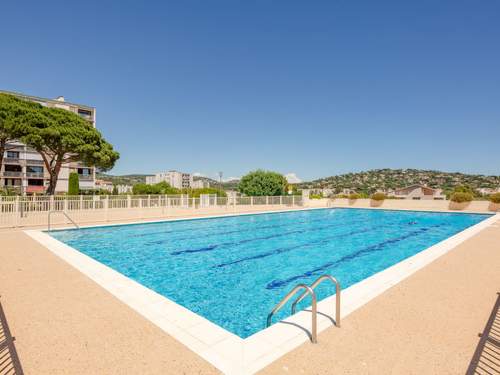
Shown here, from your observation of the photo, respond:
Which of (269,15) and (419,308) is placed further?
(269,15)

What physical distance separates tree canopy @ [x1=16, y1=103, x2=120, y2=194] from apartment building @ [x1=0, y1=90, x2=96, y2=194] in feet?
62.5

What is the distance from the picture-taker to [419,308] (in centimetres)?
377

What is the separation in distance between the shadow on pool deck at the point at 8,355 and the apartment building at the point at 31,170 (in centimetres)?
4428

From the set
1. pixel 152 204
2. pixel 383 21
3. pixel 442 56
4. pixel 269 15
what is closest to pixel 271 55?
pixel 269 15

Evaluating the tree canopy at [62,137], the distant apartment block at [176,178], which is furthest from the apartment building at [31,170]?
the distant apartment block at [176,178]

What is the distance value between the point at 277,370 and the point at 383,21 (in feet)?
75.4

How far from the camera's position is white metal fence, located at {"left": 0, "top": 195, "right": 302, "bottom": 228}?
490 inches

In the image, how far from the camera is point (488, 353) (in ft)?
8.48

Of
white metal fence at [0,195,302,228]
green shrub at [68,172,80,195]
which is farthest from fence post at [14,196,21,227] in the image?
green shrub at [68,172,80,195]

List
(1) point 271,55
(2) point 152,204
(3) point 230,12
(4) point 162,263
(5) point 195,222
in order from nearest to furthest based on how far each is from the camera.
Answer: (4) point 162,263, (5) point 195,222, (2) point 152,204, (3) point 230,12, (1) point 271,55

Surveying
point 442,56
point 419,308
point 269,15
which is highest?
point 269,15

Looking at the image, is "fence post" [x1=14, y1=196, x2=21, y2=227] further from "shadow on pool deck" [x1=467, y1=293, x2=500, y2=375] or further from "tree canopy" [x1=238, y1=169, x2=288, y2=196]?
"tree canopy" [x1=238, y1=169, x2=288, y2=196]

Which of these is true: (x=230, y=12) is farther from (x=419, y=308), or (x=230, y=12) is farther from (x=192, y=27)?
(x=419, y=308)

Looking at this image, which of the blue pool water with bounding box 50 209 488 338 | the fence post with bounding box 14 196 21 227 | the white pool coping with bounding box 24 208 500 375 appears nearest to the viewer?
the white pool coping with bounding box 24 208 500 375
